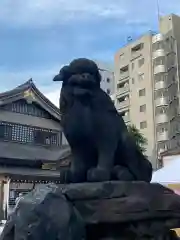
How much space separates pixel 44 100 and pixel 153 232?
15.9 meters

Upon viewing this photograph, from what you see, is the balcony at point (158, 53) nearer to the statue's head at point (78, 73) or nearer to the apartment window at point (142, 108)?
the apartment window at point (142, 108)

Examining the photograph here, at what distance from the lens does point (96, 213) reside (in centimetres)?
246

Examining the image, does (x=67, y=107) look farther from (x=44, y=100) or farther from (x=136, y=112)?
(x=136, y=112)

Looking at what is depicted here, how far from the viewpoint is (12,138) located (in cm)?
1695

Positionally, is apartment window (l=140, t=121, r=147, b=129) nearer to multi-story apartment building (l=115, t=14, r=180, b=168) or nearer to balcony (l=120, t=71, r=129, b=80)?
multi-story apartment building (l=115, t=14, r=180, b=168)

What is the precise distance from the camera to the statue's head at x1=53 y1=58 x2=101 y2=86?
273 centimetres

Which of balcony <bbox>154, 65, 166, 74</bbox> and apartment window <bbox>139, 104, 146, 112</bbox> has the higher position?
balcony <bbox>154, 65, 166, 74</bbox>

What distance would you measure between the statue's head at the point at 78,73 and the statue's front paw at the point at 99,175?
25.0 inches

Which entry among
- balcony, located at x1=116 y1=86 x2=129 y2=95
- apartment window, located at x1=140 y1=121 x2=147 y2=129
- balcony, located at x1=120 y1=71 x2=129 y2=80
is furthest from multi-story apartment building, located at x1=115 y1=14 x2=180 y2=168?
balcony, located at x1=120 y1=71 x2=129 y2=80

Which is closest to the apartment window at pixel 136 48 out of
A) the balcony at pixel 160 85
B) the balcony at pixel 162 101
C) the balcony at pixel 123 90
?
the balcony at pixel 123 90

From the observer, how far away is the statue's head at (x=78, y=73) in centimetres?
273

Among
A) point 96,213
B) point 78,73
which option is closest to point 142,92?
point 78,73

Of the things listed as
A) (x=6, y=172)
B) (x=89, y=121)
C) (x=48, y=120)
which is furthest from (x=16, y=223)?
(x=48, y=120)

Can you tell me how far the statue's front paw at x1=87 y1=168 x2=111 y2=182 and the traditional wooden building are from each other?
479 inches
